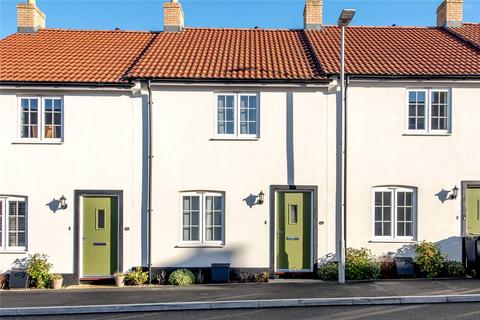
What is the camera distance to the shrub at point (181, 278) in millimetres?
9797

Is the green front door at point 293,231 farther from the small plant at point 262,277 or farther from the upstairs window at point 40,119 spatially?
the upstairs window at point 40,119

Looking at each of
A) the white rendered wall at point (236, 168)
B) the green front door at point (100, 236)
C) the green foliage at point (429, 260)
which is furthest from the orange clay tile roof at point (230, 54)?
the green foliage at point (429, 260)

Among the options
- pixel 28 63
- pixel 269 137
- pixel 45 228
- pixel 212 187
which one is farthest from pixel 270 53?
pixel 45 228

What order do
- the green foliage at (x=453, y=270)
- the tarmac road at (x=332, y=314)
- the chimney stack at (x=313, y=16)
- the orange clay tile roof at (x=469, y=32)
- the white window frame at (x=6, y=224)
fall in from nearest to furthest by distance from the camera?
1. the tarmac road at (x=332, y=314)
2. the green foliage at (x=453, y=270)
3. the white window frame at (x=6, y=224)
4. the orange clay tile roof at (x=469, y=32)
5. the chimney stack at (x=313, y=16)

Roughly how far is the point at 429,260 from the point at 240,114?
20.4 ft

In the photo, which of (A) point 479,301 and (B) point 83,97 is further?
(B) point 83,97

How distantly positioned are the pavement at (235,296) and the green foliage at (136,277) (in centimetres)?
37

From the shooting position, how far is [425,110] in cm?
1044

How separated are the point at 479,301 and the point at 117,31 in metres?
13.6

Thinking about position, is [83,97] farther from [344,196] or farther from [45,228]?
[344,196]

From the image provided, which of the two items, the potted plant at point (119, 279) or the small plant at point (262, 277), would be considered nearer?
the potted plant at point (119, 279)

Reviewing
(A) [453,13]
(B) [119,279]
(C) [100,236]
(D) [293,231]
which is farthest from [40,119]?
(A) [453,13]

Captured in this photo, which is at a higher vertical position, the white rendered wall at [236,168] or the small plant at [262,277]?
the white rendered wall at [236,168]

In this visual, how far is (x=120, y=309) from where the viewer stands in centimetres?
784
